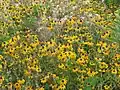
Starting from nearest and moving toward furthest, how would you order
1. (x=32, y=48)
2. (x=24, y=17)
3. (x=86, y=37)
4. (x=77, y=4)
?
(x=32, y=48)
(x=86, y=37)
(x=24, y=17)
(x=77, y=4)

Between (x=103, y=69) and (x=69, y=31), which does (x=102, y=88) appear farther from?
(x=69, y=31)

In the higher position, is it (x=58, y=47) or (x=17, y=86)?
(x=58, y=47)

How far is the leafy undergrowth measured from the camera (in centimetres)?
435

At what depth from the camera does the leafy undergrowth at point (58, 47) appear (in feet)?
14.3

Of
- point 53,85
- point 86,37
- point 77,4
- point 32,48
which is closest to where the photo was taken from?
point 53,85

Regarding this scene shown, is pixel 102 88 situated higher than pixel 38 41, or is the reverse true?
pixel 38 41

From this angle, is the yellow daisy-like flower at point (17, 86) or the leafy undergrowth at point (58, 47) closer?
the yellow daisy-like flower at point (17, 86)

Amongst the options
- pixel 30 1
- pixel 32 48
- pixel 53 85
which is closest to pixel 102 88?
pixel 53 85

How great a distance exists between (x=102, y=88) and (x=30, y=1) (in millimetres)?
2774

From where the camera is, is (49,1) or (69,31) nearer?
(69,31)

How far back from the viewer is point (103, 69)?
4.54 meters

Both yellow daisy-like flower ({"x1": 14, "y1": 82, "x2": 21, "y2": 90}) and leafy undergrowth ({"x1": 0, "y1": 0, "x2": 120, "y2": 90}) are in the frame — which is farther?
leafy undergrowth ({"x1": 0, "y1": 0, "x2": 120, "y2": 90})

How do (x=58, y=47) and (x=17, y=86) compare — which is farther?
(x=58, y=47)

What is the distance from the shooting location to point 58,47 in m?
4.84
